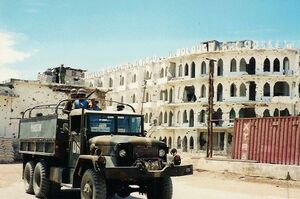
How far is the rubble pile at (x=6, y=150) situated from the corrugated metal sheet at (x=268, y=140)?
1471 cm

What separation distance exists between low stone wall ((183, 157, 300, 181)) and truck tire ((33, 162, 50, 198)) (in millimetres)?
13089

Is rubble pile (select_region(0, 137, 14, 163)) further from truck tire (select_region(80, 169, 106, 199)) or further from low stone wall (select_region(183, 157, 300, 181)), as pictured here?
truck tire (select_region(80, 169, 106, 199))

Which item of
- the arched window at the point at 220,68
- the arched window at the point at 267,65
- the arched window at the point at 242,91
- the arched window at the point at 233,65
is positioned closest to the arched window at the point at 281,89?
the arched window at the point at 267,65

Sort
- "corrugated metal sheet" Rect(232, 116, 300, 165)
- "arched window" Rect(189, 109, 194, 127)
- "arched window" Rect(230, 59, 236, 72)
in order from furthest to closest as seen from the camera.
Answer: "arched window" Rect(189, 109, 194, 127)
"arched window" Rect(230, 59, 236, 72)
"corrugated metal sheet" Rect(232, 116, 300, 165)

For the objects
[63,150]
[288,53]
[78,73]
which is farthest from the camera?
[288,53]

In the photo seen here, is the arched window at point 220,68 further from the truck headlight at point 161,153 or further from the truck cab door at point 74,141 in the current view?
the truck headlight at point 161,153

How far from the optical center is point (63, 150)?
12078 millimetres

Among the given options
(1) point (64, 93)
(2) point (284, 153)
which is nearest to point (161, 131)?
(1) point (64, 93)

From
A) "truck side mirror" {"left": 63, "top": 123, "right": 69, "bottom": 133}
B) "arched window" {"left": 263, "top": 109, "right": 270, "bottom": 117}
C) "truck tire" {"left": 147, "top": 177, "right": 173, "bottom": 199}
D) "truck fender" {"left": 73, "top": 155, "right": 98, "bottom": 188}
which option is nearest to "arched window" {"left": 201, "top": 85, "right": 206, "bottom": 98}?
"arched window" {"left": 263, "top": 109, "right": 270, "bottom": 117}

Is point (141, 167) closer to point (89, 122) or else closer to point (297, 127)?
point (89, 122)

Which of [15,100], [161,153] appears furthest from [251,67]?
[161,153]

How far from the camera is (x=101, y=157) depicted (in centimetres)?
977

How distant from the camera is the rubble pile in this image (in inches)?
1148

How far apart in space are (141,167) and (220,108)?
4621cm
